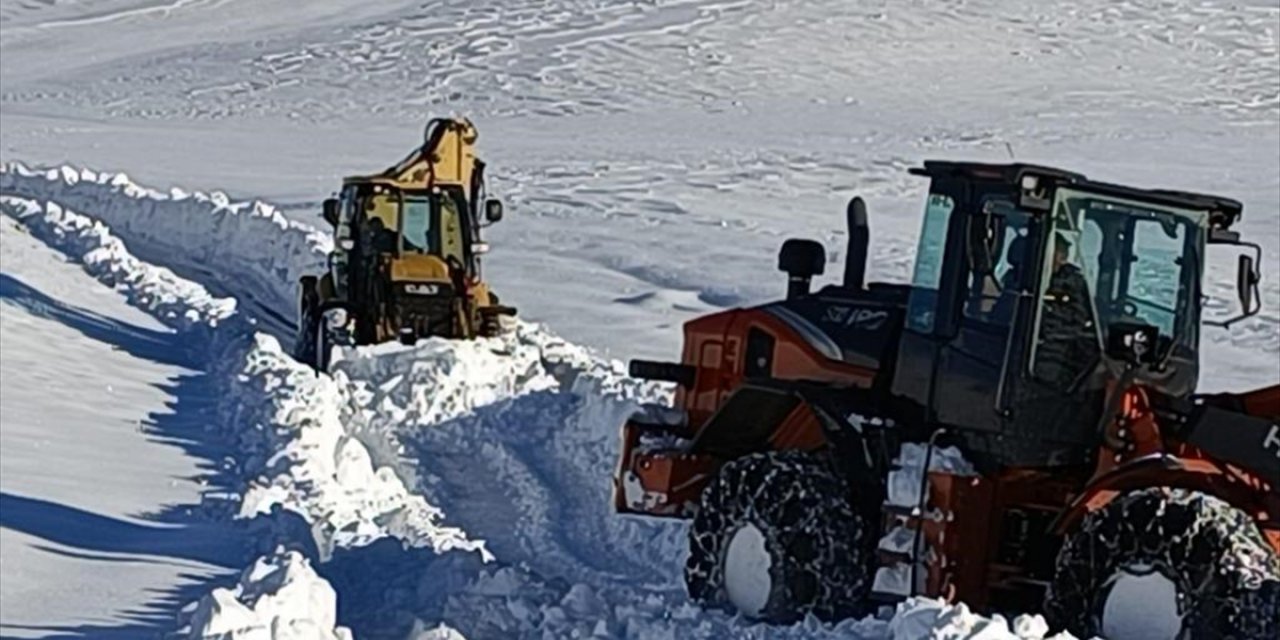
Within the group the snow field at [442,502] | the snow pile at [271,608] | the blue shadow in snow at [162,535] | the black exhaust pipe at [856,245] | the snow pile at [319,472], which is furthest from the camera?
the snow pile at [319,472]

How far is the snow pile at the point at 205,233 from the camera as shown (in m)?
26.1

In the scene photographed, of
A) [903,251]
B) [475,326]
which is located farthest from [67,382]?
[903,251]

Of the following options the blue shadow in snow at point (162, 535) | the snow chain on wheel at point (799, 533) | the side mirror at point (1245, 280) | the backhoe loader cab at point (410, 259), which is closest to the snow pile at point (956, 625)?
the snow chain on wheel at point (799, 533)

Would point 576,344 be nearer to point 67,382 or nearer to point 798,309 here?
point 67,382

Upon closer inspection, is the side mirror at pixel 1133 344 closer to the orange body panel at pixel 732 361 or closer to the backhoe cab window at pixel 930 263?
the backhoe cab window at pixel 930 263

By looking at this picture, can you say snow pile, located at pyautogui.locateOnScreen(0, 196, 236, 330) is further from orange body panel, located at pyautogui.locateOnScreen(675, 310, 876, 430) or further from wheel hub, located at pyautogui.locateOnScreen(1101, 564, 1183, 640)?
wheel hub, located at pyautogui.locateOnScreen(1101, 564, 1183, 640)

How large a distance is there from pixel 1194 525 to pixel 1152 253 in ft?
5.12

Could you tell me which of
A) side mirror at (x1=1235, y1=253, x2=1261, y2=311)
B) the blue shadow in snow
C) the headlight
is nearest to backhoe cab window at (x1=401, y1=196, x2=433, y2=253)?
the headlight

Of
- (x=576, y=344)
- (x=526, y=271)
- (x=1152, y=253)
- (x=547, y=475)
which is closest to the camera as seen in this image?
(x=1152, y=253)

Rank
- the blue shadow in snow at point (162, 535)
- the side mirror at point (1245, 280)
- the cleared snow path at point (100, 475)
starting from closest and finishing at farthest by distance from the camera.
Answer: the blue shadow in snow at point (162, 535)
the cleared snow path at point (100, 475)
the side mirror at point (1245, 280)

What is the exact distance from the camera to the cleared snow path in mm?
8273

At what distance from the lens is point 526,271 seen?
27.6 metres

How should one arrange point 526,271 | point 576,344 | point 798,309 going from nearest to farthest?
1. point 798,309
2. point 576,344
3. point 526,271

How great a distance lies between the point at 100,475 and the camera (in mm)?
11305
